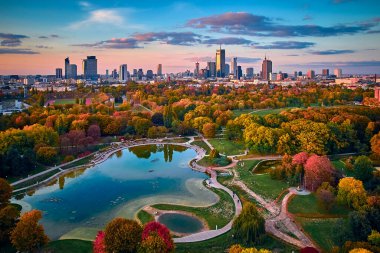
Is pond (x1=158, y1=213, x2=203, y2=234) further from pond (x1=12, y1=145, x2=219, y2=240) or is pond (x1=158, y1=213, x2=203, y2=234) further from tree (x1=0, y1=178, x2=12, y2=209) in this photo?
tree (x1=0, y1=178, x2=12, y2=209)

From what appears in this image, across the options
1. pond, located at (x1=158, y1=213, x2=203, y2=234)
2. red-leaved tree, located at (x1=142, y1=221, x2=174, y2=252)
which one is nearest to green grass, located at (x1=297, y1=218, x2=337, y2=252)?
pond, located at (x1=158, y1=213, x2=203, y2=234)

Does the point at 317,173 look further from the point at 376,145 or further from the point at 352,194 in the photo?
the point at 376,145

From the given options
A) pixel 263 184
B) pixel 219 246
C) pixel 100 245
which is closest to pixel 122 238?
pixel 100 245

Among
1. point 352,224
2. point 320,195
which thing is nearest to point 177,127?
point 320,195

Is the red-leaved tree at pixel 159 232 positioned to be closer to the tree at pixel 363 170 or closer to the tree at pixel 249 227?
the tree at pixel 249 227

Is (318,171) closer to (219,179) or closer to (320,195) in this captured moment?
(320,195)

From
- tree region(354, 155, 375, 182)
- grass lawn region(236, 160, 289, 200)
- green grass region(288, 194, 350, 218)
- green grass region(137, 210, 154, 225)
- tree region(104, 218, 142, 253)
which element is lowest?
green grass region(137, 210, 154, 225)
